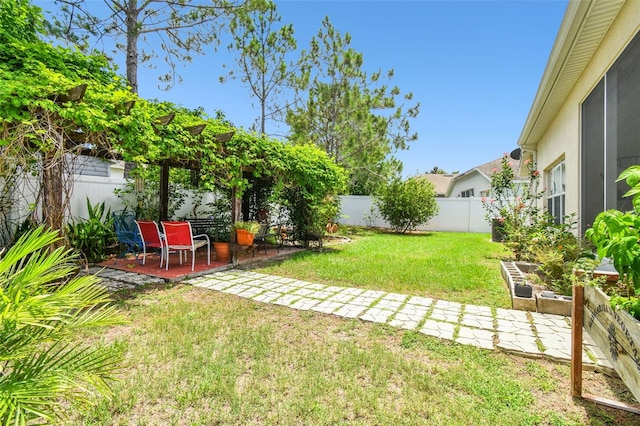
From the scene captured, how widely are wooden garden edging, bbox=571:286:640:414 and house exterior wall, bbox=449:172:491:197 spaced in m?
17.3

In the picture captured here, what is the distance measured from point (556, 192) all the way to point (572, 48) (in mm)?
4339

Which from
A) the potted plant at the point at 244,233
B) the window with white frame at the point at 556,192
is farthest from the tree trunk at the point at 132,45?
the window with white frame at the point at 556,192

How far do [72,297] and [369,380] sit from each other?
217cm

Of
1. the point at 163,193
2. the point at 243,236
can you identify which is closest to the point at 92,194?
the point at 163,193

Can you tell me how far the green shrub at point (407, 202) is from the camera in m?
14.3

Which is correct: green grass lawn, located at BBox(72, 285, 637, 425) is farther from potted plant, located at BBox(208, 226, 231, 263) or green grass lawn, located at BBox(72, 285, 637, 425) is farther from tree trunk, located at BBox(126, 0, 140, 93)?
tree trunk, located at BBox(126, 0, 140, 93)

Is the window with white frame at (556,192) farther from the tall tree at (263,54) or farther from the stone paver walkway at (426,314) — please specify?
the tall tree at (263,54)

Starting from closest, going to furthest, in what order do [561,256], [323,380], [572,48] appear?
[323,380]
[572,48]
[561,256]

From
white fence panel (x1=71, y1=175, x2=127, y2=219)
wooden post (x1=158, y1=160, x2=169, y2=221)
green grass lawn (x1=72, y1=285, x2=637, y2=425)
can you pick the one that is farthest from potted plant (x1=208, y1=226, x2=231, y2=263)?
green grass lawn (x1=72, y1=285, x2=637, y2=425)

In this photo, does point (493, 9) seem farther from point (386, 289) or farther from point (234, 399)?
point (234, 399)

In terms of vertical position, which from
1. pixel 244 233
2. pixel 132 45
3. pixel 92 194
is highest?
pixel 132 45

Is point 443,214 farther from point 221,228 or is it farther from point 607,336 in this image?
point 607,336

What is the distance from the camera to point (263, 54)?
1438cm

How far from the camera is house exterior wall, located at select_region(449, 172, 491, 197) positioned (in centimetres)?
1961
